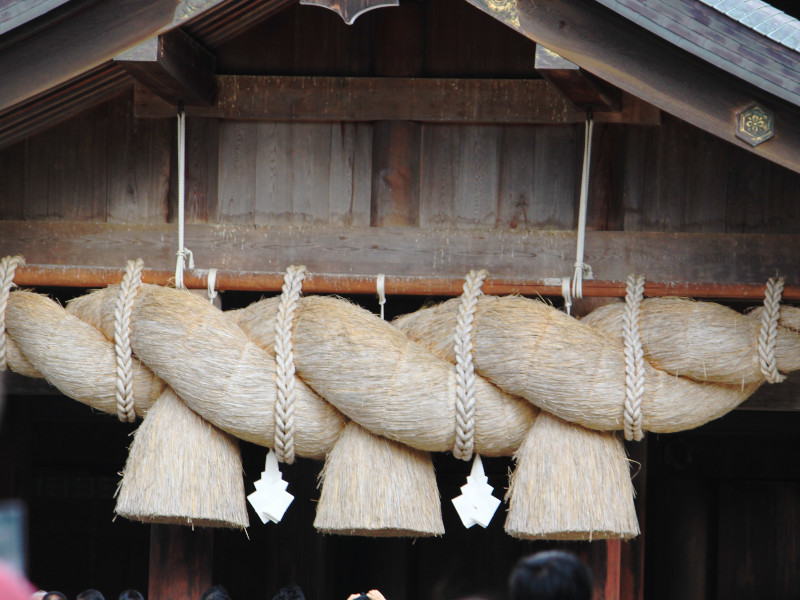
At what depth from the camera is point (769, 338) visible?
2.57 m

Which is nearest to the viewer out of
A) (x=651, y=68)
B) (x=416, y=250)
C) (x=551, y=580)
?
(x=551, y=580)

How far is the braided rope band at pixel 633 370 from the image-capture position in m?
2.62

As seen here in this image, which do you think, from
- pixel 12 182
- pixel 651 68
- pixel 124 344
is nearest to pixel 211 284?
pixel 124 344

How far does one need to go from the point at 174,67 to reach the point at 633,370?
143 cm

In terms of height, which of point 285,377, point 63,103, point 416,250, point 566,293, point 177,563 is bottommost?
point 177,563

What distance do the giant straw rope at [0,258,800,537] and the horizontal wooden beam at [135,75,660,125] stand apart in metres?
0.55

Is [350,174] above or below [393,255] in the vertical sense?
above

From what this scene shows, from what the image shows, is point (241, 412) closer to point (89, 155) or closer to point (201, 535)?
point (201, 535)

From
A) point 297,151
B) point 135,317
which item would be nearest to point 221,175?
point 297,151

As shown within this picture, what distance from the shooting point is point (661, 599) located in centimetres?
460

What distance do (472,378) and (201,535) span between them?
38.9 inches

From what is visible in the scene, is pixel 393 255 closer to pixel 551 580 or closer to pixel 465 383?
pixel 465 383

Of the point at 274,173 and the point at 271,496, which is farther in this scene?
the point at 274,173

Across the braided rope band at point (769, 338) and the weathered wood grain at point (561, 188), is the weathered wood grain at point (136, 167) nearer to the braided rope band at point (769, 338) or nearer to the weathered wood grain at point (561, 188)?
the weathered wood grain at point (561, 188)
